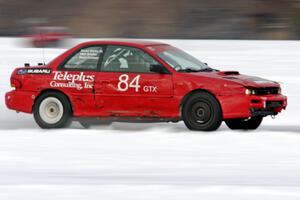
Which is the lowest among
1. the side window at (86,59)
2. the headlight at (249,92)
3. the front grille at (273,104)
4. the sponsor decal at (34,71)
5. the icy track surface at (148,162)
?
the icy track surface at (148,162)

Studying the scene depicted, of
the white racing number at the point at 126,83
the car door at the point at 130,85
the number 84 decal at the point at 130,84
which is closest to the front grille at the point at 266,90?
the car door at the point at 130,85

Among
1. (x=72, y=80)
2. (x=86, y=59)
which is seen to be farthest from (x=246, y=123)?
(x=72, y=80)

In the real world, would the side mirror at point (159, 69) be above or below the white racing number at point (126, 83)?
above

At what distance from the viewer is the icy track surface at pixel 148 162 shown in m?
7.32

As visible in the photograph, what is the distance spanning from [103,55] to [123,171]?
14.6ft

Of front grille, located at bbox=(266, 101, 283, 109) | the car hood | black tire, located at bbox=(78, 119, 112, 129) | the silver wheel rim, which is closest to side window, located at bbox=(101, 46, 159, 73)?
the car hood

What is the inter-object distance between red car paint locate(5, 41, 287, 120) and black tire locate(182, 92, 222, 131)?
82 mm

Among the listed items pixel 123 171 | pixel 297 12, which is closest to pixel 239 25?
pixel 297 12

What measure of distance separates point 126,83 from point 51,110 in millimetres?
1288

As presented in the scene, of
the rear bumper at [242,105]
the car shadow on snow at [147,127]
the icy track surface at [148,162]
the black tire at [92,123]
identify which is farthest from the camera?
the black tire at [92,123]

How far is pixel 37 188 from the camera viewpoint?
7473 mm

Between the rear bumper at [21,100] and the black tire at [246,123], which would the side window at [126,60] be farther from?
the black tire at [246,123]

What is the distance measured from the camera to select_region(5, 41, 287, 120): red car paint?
11.9 m

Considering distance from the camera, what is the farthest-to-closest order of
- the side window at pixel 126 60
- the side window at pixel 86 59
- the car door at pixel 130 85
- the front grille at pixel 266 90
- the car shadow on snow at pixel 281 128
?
the car shadow on snow at pixel 281 128, the side window at pixel 86 59, the side window at pixel 126 60, the car door at pixel 130 85, the front grille at pixel 266 90
